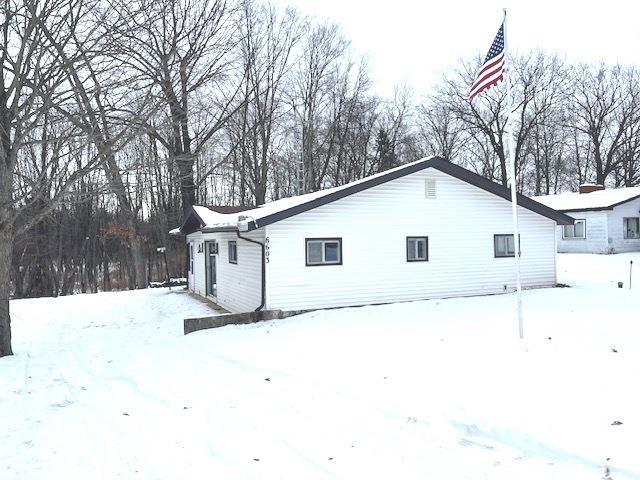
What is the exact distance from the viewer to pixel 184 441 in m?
4.69

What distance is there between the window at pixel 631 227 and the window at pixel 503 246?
14.8m

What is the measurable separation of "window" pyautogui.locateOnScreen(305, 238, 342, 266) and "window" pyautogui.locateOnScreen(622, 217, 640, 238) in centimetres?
1981

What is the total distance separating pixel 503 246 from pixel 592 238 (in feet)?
45.5

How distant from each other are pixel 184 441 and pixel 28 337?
28.0 feet

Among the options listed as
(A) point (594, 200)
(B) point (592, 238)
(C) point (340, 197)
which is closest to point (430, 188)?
(C) point (340, 197)

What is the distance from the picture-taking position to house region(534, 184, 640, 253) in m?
24.4

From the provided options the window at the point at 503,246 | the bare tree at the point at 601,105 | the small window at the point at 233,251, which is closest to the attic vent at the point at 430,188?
the window at the point at 503,246

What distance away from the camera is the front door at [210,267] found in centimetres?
1659

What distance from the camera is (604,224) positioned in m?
24.5

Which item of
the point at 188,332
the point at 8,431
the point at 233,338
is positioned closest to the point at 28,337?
the point at 188,332

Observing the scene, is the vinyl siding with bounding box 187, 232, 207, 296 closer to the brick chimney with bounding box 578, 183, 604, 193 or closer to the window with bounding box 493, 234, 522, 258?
the window with bounding box 493, 234, 522, 258

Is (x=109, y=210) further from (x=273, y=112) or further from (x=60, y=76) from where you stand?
(x=60, y=76)

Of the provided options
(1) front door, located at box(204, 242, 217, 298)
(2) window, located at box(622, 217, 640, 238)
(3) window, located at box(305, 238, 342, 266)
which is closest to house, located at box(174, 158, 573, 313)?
(3) window, located at box(305, 238, 342, 266)

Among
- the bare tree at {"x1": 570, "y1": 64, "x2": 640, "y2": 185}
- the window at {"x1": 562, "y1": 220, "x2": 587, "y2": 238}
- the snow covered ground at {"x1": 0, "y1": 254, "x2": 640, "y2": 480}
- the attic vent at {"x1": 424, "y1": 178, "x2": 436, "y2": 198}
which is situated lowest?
the snow covered ground at {"x1": 0, "y1": 254, "x2": 640, "y2": 480}
